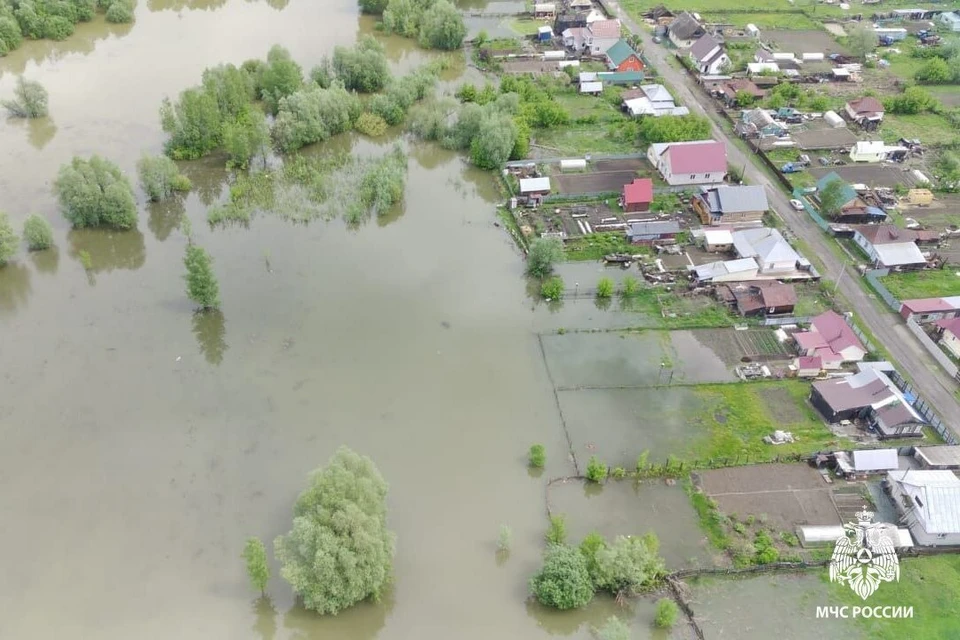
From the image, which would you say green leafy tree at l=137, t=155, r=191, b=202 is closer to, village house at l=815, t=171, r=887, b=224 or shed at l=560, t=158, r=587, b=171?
shed at l=560, t=158, r=587, b=171

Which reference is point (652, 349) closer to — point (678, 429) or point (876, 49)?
point (678, 429)

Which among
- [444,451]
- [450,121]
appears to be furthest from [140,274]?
[450,121]

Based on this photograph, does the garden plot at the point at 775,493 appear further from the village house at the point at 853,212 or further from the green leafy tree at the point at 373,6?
the green leafy tree at the point at 373,6

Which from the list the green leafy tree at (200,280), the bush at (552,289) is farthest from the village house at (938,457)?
the green leafy tree at (200,280)

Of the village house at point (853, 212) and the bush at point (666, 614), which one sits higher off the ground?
the village house at point (853, 212)

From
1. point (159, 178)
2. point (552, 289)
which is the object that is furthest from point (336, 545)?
point (159, 178)

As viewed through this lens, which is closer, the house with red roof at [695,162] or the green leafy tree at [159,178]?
the green leafy tree at [159,178]

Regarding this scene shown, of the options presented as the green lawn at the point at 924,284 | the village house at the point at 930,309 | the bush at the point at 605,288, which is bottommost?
the bush at the point at 605,288
